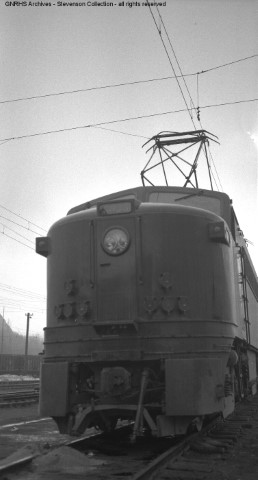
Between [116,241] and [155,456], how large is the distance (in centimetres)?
280

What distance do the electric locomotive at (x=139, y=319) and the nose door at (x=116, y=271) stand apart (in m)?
0.01

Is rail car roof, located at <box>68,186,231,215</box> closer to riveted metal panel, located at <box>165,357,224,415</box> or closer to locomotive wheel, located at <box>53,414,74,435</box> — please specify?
riveted metal panel, located at <box>165,357,224,415</box>

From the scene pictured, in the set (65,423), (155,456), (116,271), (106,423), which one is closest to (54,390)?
(65,423)

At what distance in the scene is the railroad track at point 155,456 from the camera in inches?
203

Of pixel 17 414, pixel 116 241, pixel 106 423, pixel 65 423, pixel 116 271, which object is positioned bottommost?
pixel 17 414

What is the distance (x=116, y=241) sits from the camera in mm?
Result: 6469

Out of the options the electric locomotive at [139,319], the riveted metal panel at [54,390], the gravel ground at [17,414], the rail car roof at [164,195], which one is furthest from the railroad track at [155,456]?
the gravel ground at [17,414]

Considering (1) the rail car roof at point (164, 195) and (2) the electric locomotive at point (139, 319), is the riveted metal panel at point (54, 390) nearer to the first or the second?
(2) the electric locomotive at point (139, 319)

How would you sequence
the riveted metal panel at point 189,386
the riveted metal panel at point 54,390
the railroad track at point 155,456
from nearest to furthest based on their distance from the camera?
the railroad track at point 155,456, the riveted metal panel at point 189,386, the riveted metal panel at point 54,390

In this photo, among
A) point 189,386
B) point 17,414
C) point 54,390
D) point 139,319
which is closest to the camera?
point 189,386

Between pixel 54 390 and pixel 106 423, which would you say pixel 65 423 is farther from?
pixel 106 423

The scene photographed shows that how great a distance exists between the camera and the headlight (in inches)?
253

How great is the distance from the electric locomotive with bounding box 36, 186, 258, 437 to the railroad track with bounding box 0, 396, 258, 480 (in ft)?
1.08

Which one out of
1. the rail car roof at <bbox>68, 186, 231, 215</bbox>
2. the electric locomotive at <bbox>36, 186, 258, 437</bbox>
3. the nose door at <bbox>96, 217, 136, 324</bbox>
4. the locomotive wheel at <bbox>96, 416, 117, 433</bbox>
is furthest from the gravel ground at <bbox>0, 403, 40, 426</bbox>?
the rail car roof at <bbox>68, 186, 231, 215</bbox>
